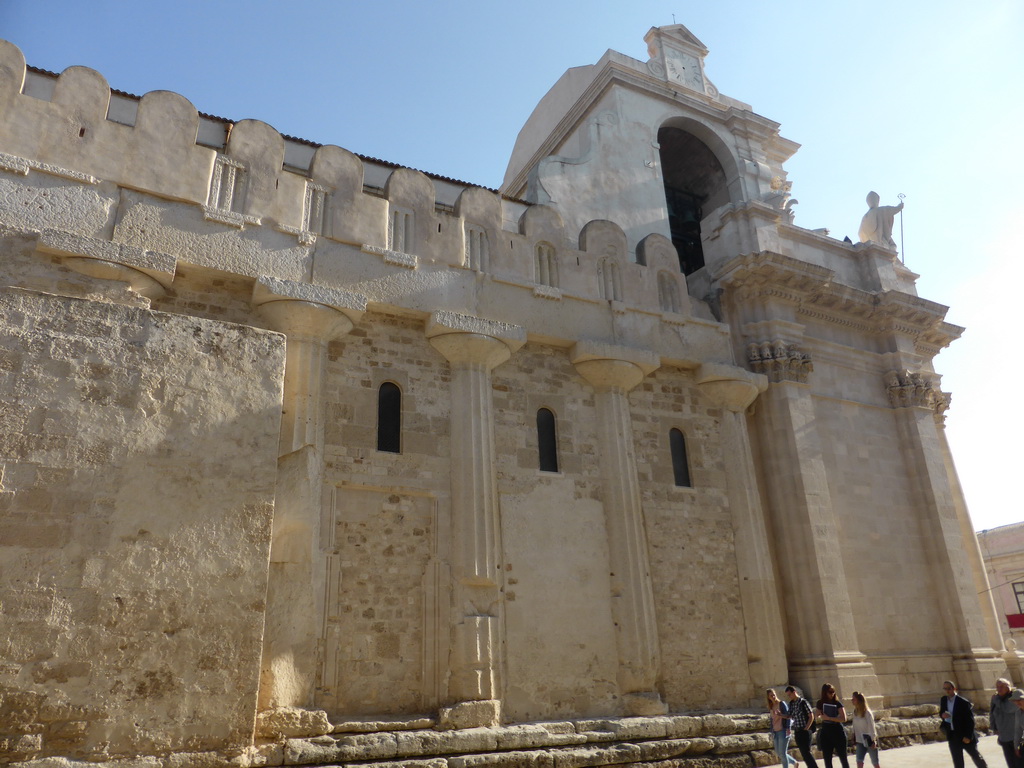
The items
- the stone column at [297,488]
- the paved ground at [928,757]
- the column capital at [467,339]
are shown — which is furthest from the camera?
the column capital at [467,339]

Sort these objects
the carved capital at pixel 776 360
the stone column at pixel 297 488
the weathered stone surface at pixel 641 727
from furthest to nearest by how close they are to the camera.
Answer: the carved capital at pixel 776 360, the weathered stone surface at pixel 641 727, the stone column at pixel 297 488

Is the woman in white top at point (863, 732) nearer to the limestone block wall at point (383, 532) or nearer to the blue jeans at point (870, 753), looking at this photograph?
the blue jeans at point (870, 753)

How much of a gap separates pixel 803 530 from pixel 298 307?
8.13 metres

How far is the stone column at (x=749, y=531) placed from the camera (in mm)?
10805

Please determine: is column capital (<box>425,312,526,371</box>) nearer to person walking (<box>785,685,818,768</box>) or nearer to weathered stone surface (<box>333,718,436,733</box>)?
weathered stone surface (<box>333,718,436,733</box>)

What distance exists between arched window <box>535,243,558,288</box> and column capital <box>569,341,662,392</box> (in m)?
1.10

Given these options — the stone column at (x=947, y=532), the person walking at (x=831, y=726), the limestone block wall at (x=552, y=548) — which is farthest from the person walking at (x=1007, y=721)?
the stone column at (x=947, y=532)

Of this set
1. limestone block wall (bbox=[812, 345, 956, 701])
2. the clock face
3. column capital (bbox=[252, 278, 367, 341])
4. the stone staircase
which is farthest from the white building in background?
column capital (bbox=[252, 278, 367, 341])

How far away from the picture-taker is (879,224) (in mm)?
16234

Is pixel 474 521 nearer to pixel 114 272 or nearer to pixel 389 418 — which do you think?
pixel 389 418

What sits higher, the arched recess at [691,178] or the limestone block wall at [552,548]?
the arched recess at [691,178]

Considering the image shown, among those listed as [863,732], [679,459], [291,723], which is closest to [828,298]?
[679,459]

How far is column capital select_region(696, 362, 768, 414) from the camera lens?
1214 centimetres

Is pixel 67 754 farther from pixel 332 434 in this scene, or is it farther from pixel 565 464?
pixel 565 464
